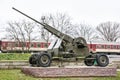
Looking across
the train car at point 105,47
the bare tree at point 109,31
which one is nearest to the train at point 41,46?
the train car at point 105,47

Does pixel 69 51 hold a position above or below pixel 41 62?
above

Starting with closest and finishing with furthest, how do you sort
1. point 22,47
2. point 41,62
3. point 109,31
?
point 41,62
point 22,47
point 109,31

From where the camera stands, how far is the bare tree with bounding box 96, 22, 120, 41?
6981 cm

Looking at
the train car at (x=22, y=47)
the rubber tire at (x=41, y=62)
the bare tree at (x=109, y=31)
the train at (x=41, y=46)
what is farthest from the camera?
the bare tree at (x=109, y=31)

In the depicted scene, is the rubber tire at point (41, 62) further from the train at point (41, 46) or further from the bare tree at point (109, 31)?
the bare tree at point (109, 31)

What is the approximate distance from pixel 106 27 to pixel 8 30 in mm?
25377

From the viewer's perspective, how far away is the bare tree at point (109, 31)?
69.8m

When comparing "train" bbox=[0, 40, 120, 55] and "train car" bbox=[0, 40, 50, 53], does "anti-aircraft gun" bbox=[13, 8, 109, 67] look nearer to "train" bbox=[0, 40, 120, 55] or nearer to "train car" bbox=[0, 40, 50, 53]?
"train" bbox=[0, 40, 120, 55]

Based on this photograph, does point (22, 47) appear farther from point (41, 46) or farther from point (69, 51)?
point (69, 51)

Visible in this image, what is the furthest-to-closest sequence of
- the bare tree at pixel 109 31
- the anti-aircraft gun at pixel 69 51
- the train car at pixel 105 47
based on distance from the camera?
the bare tree at pixel 109 31 → the train car at pixel 105 47 → the anti-aircraft gun at pixel 69 51

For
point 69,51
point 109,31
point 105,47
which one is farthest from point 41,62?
point 109,31

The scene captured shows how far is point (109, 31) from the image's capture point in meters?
70.0

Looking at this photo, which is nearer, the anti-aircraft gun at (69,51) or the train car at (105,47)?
the anti-aircraft gun at (69,51)

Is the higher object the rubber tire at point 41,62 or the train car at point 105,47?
the train car at point 105,47
